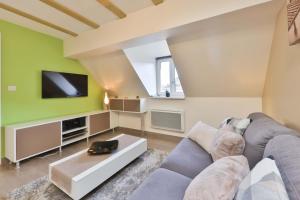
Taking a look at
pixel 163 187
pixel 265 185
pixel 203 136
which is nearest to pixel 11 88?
pixel 163 187

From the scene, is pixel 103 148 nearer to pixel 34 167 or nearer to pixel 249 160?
pixel 34 167

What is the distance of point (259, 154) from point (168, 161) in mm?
738

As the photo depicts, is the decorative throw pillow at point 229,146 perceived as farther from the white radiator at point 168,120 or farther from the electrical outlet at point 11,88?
the electrical outlet at point 11,88

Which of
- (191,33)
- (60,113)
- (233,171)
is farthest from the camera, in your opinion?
(60,113)

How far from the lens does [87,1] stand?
2.01 metres

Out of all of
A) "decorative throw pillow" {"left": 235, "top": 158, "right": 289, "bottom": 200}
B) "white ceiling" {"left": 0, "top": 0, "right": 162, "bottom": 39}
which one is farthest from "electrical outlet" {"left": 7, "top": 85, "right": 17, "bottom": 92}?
"decorative throw pillow" {"left": 235, "top": 158, "right": 289, "bottom": 200}

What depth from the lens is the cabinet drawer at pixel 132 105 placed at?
378 centimetres

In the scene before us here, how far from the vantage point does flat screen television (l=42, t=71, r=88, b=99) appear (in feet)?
9.96

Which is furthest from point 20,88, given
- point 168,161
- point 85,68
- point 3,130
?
point 168,161

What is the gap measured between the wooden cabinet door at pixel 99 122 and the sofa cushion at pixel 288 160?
336 cm

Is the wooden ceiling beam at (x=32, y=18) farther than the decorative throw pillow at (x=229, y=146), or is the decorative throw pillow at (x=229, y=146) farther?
the wooden ceiling beam at (x=32, y=18)

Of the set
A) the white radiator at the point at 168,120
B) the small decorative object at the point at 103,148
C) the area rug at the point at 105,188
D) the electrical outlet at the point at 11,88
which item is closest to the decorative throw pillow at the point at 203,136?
the area rug at the point at 105,188

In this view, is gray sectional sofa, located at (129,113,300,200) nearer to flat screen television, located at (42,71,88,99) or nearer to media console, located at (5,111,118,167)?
media console, located at (5,111,118,167)

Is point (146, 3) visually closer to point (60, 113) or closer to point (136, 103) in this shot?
point (136, 103)
